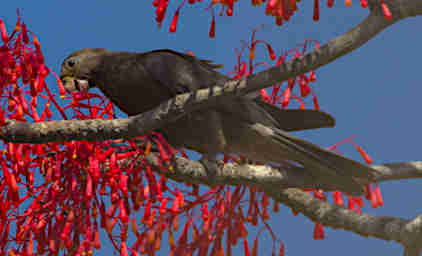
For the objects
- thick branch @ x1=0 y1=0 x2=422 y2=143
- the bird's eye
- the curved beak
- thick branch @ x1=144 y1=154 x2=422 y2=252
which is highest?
the bird's eye

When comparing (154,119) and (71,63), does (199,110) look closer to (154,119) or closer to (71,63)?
(154,119)

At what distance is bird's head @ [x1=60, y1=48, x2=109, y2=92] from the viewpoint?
3.39m

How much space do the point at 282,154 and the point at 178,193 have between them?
0.72m

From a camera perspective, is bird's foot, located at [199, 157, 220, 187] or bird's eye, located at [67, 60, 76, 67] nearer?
bird's foot, located at [199, 157, 220, 187]

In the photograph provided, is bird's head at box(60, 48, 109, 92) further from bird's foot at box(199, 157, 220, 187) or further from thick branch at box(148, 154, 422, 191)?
bird's foot at box(199, 157, 220, 187)

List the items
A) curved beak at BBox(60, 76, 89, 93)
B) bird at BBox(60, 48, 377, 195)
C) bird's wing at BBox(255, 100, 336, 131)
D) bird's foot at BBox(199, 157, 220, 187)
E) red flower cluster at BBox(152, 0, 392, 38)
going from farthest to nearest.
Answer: curved beak at BBox(60, 76, 89, 93) < bird's wing at BBox(255, 100, 336, 131) < bird at BBox(60, 48, 377, 195) < bird's foot at BBox(199, 157, 220, 187) < red flower cluster at BBox(152, 0, 392, 38)

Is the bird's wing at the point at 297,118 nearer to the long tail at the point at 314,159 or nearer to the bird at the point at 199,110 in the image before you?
the bird at the point at 199,110

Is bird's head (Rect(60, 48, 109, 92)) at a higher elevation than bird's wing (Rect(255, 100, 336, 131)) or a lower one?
higher

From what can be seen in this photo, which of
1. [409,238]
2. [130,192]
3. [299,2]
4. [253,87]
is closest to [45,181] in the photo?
[130,192]

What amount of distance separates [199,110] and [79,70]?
0.91 meters

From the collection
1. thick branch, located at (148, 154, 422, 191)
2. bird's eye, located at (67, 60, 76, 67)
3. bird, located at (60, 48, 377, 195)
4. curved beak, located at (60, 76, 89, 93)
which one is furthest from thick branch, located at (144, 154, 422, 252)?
bird's eye, located at (67, 60, 76, 67)

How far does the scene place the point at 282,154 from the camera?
10.1ft

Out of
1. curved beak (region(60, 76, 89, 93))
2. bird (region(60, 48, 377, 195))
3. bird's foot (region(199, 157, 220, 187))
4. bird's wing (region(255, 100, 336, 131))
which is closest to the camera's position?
bird's foot (region(199, 157, 220, 187))

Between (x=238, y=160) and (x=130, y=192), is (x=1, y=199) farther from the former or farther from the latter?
(x=238, y=160)
